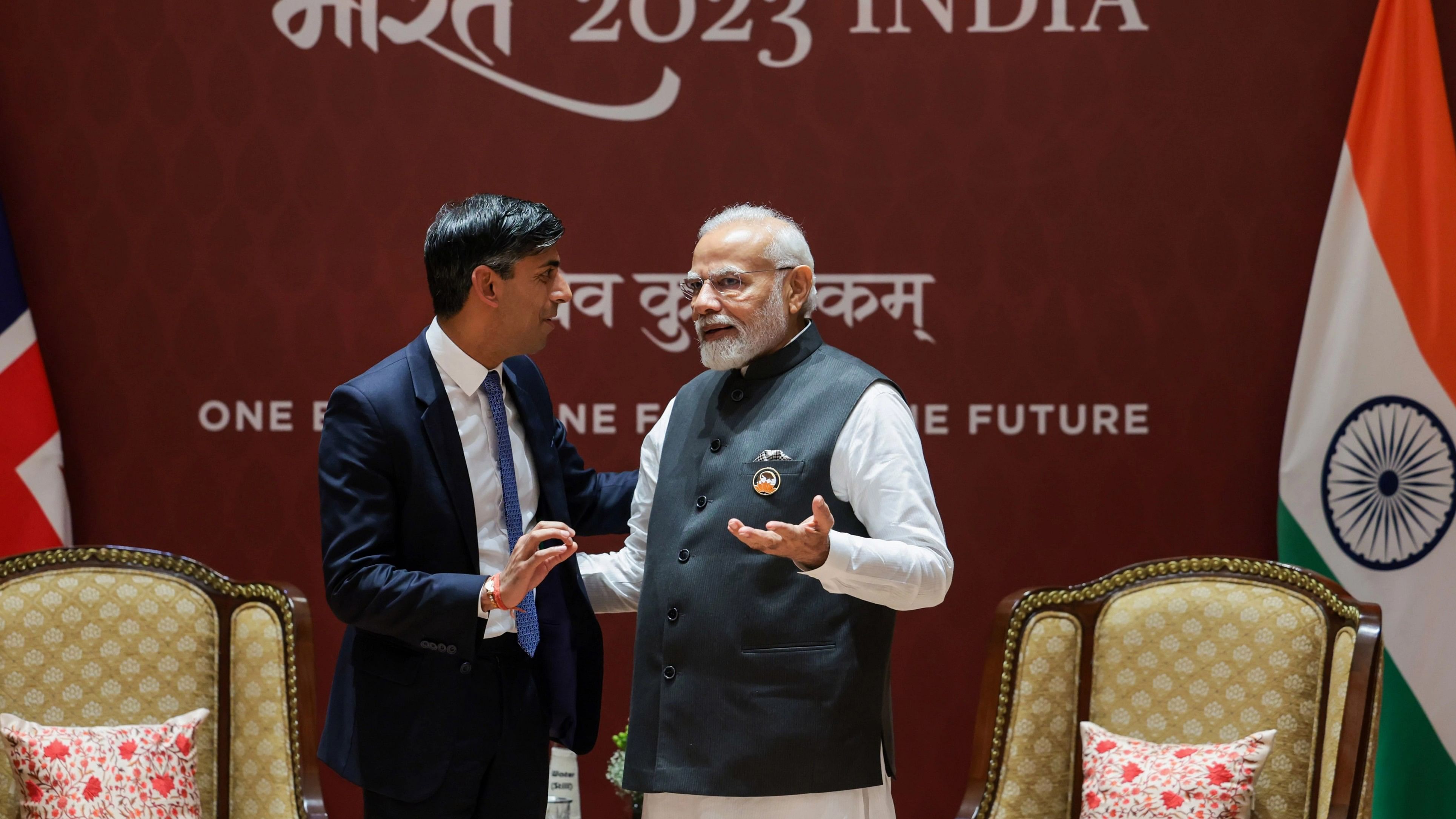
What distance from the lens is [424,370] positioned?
8.70ft

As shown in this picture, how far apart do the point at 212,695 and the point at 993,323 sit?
2513 mm

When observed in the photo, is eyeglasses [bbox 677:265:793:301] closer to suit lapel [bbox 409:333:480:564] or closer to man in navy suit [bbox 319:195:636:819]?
man in navy suit [bbox 319:195:636:819]

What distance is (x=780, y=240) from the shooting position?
2715 mm

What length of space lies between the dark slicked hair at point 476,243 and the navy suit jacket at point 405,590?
14 cm

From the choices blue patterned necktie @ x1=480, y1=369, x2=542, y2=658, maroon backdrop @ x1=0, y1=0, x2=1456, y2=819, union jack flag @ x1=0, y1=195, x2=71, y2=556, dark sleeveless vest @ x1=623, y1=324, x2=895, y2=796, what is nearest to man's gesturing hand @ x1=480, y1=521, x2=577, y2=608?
blue patterned necktie @ x1=480, y1=369, x2=542, y2=658

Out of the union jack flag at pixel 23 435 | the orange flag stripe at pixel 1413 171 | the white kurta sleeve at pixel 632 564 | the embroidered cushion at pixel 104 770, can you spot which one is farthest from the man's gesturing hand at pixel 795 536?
the union jack flag at pixel 23 435

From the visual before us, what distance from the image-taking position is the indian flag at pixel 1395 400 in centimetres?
393

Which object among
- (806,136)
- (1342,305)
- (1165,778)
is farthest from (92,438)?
(1342,305)

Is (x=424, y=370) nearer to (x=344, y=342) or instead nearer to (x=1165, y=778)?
(x=344, y=342)

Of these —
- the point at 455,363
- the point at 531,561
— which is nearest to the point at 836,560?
the point at 531,561

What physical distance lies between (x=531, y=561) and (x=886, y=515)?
2.14 ft

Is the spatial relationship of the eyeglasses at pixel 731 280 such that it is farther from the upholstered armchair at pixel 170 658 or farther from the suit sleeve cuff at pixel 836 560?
the upholstered armchair at pixel 170 658

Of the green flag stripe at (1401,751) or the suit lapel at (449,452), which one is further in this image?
the green flag stripe at (1401,751)

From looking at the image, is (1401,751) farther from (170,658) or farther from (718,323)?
(170,658)
